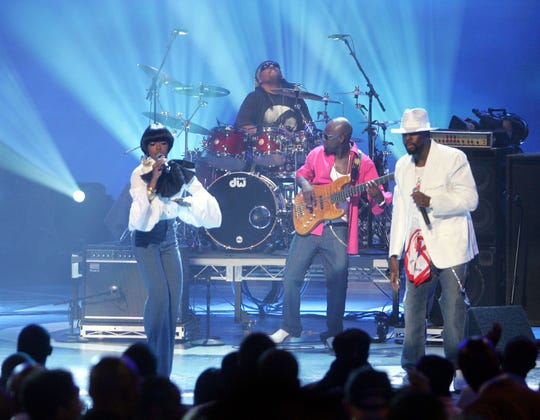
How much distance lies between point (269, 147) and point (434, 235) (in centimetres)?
505

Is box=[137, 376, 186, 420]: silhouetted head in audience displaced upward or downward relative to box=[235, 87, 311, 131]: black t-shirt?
downward

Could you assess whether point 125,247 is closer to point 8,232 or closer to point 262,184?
point 262,184

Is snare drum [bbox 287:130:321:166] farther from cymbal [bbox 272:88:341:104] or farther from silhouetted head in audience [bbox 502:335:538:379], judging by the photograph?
silhouetted head in audience [bbox 502:335:538:379]

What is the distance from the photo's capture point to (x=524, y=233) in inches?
410

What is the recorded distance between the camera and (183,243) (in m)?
12.8

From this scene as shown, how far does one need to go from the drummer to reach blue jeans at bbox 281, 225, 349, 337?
3.08 metres

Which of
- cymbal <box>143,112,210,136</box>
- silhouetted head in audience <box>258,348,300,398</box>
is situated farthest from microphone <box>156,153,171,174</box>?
cymbal <box>143,112,210,136</box>

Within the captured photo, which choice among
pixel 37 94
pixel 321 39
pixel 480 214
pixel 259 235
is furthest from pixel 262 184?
pixel 37 94

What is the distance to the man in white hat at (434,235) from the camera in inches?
322

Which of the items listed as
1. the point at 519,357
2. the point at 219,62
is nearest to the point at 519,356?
the point at 519,357

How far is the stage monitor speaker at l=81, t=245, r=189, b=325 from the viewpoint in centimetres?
1141

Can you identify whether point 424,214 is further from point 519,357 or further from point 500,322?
point 519,357

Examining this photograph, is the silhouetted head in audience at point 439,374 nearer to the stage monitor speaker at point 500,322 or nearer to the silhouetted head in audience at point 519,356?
the silhouetted head in audience at point 519,356

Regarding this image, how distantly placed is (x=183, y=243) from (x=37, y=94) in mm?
5589
